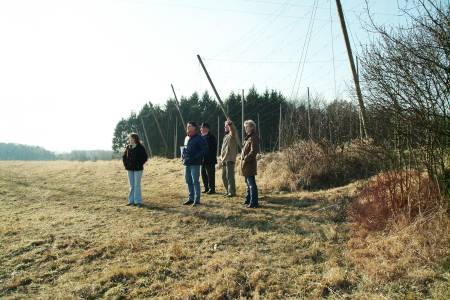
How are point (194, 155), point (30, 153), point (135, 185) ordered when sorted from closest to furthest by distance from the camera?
point (194, 155) < point (135, 185) < point (30, 153)

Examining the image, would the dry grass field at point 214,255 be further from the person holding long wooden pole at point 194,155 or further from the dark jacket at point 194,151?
the dark jacket at point 194,151

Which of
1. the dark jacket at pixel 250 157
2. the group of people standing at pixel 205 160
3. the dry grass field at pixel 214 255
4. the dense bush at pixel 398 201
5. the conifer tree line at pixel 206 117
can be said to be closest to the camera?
the dry grass field at pixel 214 255

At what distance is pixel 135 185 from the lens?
10.1 metres

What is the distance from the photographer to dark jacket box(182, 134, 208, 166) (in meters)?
9.22

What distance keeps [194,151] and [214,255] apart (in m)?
3.63

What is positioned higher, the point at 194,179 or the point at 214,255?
the point at 194,179

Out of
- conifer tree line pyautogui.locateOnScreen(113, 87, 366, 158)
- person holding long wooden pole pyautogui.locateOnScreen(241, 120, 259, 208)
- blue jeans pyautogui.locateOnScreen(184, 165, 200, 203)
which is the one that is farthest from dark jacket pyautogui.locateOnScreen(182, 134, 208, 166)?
conifer tree line pyautogui.locateOnScreen(113, 87, 366, 158)

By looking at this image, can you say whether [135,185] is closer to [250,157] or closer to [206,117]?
[250,157]

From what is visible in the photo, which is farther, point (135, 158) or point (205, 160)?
point (205, 160)

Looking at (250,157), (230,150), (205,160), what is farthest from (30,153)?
(250,157)

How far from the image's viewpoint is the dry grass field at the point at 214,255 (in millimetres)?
4707

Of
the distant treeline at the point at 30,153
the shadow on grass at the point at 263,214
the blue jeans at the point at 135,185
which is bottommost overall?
the shadow on grass at the point at 263,214

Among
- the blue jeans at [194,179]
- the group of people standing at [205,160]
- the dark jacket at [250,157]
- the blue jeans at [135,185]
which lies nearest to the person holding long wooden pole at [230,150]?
the group of people standing at [205,160]

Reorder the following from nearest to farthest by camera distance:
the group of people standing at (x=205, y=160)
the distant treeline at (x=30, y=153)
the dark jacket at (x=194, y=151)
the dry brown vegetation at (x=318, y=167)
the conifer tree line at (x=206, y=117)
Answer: the group of people standing at (x=205, y=160) → the dark jacket at (x=194, y=151) → the dry brown vegetation at (x=318, y=167) → the conifer tree line at (x=206, y=117) → the distant treeline at (x=30, y=153)
